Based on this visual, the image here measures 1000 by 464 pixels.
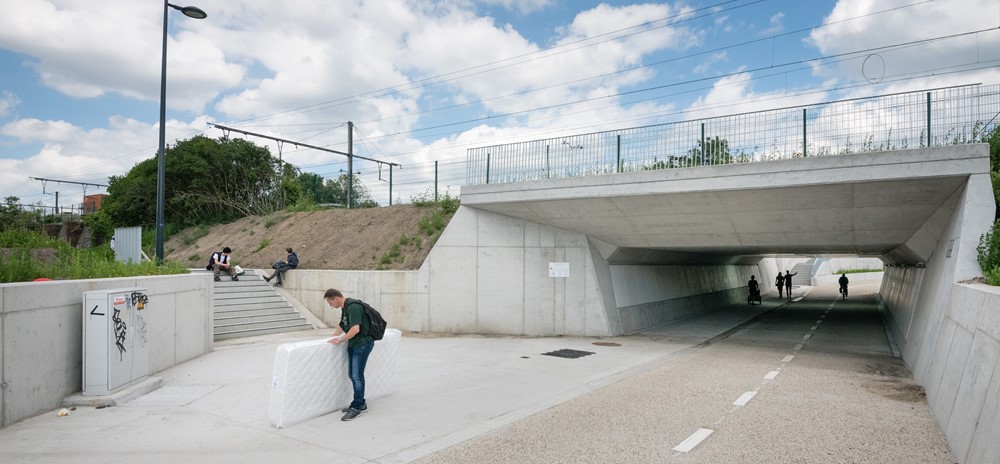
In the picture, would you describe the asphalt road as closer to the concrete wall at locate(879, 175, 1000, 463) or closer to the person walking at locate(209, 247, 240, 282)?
the concrete wall at locate(879, 175, 1000, 463)

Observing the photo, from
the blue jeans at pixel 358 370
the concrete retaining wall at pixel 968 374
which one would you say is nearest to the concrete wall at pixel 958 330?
the concrete retaining wall at pixel 968 374

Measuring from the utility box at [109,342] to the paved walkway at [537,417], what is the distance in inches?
18.8

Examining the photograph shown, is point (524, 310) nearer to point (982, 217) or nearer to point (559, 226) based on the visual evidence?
point (559, 226)

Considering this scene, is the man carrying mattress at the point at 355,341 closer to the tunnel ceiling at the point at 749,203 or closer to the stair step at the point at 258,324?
the tunnel ceiling at the point at 749,203

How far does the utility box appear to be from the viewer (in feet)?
25.9

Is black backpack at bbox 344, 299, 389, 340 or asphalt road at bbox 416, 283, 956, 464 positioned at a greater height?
black backpack at bbox 344, 299, 389, 340

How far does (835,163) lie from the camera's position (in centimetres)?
1138

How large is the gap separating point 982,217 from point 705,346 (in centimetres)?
631

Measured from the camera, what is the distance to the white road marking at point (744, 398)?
8.03 m

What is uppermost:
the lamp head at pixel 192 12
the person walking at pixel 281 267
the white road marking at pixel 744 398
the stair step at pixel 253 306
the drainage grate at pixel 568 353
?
the lamp head at pixel 192 12

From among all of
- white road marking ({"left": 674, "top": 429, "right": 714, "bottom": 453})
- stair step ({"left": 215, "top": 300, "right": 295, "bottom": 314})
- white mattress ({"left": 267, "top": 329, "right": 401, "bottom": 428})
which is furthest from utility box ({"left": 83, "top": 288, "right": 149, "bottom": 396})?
stair step ({"left": 215, "top": 300, "right": 295, "bottom": 314})

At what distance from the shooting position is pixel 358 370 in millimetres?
7258

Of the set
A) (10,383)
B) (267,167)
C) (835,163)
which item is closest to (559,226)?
(835,163)

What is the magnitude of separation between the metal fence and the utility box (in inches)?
399
